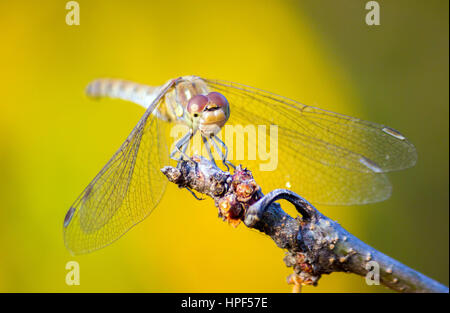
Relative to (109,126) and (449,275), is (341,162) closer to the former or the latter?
(449,275)

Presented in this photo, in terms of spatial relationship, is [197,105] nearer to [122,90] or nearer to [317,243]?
[317,243]

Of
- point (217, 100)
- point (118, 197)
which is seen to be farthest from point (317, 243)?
point (118, 197)

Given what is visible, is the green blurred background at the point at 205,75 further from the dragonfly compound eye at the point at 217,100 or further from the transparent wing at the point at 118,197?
the dragonfly compound eye at the point at 217,100

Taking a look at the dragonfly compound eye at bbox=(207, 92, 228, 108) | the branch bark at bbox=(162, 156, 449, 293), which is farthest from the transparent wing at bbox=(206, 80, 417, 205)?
the branch bark at bbox=(162, 156, 449, 293)

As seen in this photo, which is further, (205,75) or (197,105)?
(205,75)

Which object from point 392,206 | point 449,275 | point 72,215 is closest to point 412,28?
point 392,206

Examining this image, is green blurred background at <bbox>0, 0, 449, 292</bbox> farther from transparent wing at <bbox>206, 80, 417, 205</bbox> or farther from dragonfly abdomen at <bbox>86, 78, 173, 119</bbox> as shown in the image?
transparent wing at <bbox>206, 80, 417, 205</bbox>

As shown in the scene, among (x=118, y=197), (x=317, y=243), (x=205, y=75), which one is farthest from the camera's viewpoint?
(x=205, y=75)

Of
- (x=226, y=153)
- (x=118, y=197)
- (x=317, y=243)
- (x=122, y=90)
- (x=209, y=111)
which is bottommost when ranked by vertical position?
(x=317, y=243)
